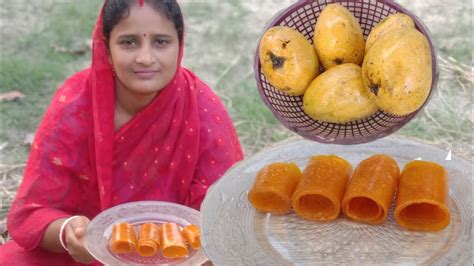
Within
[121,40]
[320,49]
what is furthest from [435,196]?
[121,40]

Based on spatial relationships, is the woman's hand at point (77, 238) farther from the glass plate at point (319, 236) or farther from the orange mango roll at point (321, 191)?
the orange mango roll at point (321, 191)

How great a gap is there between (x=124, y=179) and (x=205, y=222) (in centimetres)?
82

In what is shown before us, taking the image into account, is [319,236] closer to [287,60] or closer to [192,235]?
[287,60]

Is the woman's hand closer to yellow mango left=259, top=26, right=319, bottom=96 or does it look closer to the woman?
the woman

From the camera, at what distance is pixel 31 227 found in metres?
2.49

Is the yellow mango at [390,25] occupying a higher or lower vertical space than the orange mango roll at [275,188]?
higher

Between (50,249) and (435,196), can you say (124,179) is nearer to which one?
(50,249)

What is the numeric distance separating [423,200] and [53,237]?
119cm

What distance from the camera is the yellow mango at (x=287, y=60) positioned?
1.66 meters

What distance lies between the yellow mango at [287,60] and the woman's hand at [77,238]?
0.91 meters

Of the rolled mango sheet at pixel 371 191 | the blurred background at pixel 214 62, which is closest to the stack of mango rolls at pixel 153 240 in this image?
the rolled mango sheet at pixel 371 191

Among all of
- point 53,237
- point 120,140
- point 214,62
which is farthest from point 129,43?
point 214,62

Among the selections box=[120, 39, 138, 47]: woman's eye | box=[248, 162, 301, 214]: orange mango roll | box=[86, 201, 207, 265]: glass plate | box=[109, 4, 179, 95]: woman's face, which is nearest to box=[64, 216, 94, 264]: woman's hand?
box=[86, 201, 207, 265]: glass plate

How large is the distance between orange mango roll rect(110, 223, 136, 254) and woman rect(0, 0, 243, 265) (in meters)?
0.21
